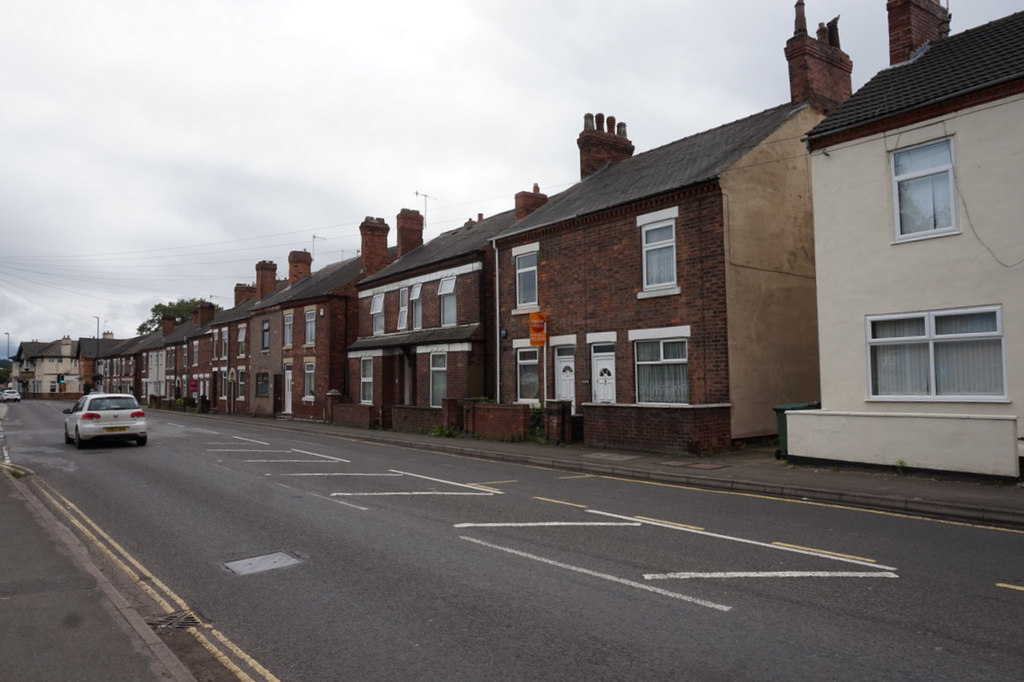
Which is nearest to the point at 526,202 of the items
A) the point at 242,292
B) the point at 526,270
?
the point at 526,270

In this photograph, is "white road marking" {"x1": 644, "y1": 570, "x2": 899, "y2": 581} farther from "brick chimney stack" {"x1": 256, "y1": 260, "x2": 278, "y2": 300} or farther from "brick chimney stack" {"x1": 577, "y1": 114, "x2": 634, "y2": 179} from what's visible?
"brick chimney stack" {"x1": 256, "y1": 260, "x2": 278, "y2": 300}

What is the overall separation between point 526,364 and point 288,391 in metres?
19.5

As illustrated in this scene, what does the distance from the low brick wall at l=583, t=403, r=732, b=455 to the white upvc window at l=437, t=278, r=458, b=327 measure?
966cm

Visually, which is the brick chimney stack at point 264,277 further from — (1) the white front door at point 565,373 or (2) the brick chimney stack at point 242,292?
(1) the white front door at point 565,373

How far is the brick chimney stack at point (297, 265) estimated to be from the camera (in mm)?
42750

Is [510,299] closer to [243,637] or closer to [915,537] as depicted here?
[915,537]

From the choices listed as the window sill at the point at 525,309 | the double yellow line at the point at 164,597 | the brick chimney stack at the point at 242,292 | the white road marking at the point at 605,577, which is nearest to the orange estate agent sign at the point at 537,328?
the window sill at the point at 525,309

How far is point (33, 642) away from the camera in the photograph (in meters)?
4.69

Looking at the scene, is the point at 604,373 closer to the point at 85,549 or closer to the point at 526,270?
the point at 526,270

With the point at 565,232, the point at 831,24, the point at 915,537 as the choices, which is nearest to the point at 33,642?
the point at 915,537

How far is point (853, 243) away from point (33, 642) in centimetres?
1398

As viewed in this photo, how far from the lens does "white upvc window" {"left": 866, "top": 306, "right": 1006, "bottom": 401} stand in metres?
11.6

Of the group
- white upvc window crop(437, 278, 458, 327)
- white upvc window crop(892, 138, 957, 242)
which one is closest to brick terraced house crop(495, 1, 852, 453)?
white upvc window crop(892, 138, 957, 242)

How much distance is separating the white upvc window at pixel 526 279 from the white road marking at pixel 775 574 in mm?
15670
